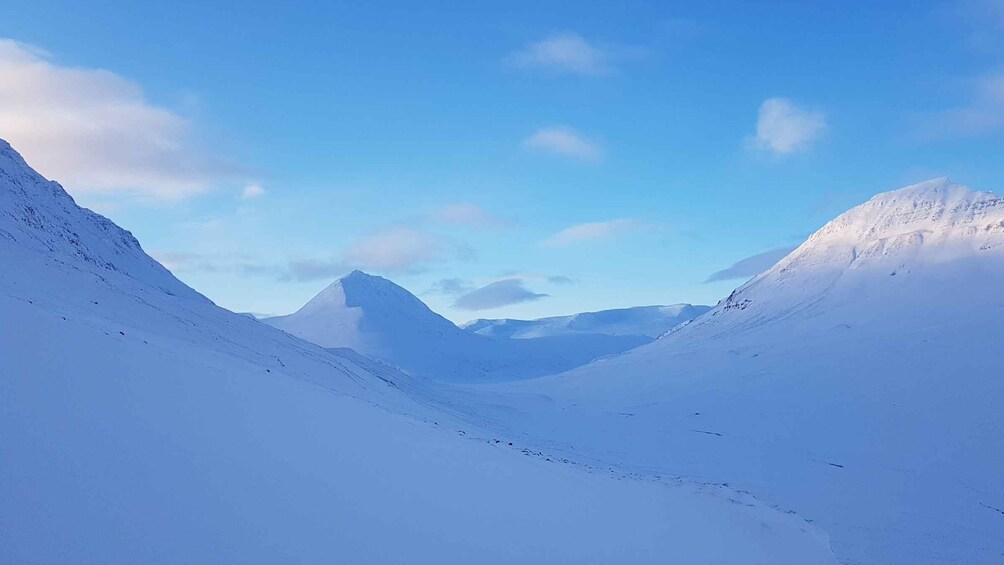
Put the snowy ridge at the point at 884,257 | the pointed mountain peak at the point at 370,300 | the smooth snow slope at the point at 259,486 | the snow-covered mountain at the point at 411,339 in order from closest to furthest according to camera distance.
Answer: the smooth snow slope at the point at 259,486, the snowy ridge at the point at 884,257, the snow-covered mountain at the point at 411,339, the pointed mountain peak at the point at 370,300

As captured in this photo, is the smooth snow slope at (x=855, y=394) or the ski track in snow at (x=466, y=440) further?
the smooth snow slope at (x=855, y=394)

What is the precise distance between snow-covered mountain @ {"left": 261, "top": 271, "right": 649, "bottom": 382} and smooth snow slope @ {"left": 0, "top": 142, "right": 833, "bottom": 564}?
362 feet

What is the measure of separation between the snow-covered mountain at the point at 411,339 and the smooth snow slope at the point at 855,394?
52.6 meters

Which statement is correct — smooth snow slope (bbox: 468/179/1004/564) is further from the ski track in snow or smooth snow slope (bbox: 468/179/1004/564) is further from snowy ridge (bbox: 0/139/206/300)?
snowy ridge (bbox: 0/139/206/300)

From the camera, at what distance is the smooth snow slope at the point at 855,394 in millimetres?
22438

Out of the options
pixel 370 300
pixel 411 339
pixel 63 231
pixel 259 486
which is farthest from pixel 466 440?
pixel 370 300

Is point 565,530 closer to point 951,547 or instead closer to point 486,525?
point 486,525

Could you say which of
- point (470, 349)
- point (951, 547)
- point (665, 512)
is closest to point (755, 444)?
point (951, 547)

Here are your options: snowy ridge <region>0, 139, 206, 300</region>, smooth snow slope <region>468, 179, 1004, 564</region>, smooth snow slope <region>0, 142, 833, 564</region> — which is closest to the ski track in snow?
smooth snow slope <region>0, 142, 833, 564</region>

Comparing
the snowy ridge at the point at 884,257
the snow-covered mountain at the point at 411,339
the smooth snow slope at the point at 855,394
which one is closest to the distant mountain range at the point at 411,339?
the snow-covered mountain at the point at 411,339

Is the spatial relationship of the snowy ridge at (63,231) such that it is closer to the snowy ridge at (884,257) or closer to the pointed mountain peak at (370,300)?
the snowy ridge at (884,257)

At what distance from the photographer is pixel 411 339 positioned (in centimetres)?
13962

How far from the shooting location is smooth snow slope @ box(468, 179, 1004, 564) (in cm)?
2244

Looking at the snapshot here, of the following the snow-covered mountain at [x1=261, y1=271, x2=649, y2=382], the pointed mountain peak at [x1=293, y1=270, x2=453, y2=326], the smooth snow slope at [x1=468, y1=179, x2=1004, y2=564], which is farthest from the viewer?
the pointed mountain peak at [x1=293, y1=270, x2=453, y2=326]
